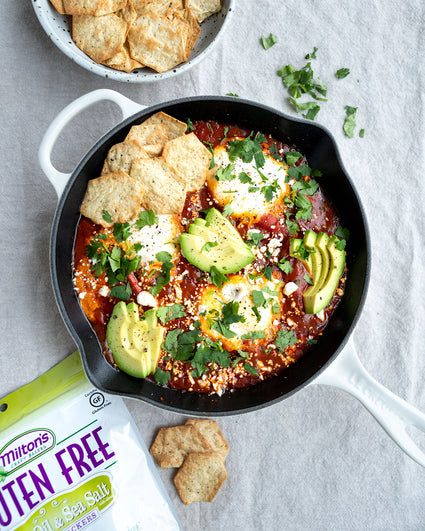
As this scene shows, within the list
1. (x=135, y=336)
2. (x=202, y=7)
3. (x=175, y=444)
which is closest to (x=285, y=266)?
(x=135, y=336)

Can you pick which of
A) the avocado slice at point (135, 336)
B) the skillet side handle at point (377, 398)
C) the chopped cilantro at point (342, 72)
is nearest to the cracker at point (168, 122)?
the avocado slice at point (135, 336)

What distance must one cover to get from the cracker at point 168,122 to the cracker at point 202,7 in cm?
55

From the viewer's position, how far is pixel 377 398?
2279mm

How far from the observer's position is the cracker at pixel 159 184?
234 cm

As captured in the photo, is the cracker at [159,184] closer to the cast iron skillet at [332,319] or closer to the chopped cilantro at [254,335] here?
the cast iron skillet at [332,319]

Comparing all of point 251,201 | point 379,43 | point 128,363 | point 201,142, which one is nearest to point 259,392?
point 128,363

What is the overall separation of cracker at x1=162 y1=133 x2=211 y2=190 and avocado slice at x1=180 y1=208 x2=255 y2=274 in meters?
0.24

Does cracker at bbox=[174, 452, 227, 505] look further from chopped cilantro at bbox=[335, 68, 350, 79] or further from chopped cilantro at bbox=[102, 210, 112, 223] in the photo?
chopped cilantro at bbox=[335, 68, 350, 79]

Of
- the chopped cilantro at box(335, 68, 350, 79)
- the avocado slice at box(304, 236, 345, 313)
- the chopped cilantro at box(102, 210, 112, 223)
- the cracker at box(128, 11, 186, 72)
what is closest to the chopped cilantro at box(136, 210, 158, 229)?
the chopped cilantro at box(102, 210, 112, 223)

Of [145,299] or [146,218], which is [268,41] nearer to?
[146,218]

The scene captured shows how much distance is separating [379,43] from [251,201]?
1.30 metres

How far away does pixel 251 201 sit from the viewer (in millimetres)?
2467

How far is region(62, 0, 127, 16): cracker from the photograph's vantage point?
7.63ft

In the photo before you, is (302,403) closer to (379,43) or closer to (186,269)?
(186,269)
